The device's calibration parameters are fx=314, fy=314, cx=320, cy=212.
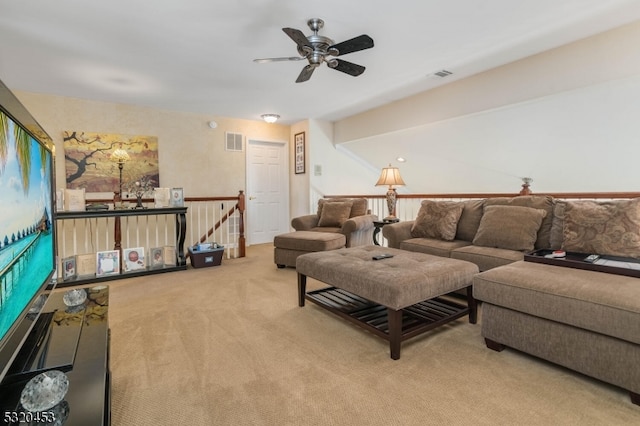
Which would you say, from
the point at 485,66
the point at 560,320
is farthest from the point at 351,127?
the point at 560,320

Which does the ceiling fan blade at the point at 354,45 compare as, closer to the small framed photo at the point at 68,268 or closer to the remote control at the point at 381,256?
the remote control at the point at 381,256

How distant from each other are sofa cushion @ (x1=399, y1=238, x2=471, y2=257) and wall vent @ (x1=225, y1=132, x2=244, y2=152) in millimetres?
3638

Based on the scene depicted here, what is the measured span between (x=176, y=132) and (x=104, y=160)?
1114mm

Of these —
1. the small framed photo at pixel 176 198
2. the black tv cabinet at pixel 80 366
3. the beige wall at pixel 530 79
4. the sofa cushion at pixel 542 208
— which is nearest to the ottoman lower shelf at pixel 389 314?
the sofa cushion at pixel 542 208

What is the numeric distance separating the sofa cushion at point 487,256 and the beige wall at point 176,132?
4.10m

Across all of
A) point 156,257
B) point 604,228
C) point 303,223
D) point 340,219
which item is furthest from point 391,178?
point 156,257

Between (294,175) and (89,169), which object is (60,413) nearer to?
(89,169)

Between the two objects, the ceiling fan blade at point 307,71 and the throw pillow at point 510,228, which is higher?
the ceiling fan blade at point 307,71

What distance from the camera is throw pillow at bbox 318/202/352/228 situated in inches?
175

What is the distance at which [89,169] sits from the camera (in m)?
4.51

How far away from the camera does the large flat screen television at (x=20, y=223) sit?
2.91ft

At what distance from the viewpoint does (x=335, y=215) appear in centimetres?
448

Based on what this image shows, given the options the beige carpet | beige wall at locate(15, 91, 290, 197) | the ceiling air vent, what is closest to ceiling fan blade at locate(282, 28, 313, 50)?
the ceiling air vent

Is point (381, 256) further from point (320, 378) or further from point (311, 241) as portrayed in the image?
point (311, 241)
